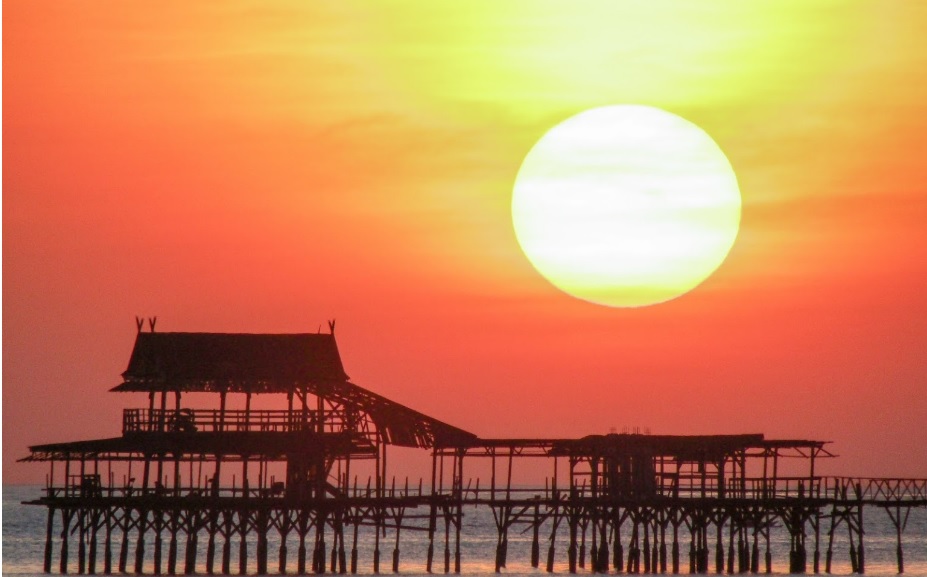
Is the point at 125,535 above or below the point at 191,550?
above

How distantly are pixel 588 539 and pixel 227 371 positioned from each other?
1763 inches

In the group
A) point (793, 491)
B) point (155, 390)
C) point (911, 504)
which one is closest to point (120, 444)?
point (155, 390)

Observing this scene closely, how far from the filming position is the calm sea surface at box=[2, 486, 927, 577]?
80475mm

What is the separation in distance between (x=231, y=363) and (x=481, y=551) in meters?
45.8

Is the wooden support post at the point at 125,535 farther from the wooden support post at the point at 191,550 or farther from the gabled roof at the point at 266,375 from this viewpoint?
the gabled roof at the point at 266,375

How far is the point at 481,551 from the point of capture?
106m

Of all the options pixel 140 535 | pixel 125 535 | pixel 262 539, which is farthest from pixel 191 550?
pixel 262 539

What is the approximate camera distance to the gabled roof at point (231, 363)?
210ft

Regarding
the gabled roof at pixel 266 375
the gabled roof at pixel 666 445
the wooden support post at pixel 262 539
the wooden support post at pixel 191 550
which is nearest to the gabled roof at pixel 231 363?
the gabled roof at pixel 266 375

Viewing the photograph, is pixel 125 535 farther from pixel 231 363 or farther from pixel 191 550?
pixel 231 363

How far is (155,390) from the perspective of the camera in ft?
210

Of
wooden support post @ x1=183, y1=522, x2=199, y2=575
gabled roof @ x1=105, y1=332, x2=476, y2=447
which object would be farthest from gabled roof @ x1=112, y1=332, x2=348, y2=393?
wooden support post @ x1=183, y1=522, x2=199, y2=575

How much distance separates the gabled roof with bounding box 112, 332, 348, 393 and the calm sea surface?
11072 mm

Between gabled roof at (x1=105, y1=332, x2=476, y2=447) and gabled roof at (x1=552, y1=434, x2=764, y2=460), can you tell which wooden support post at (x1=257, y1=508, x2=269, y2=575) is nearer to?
gabled roof at (x1=105, y1=332, x2=476, y2=447)
